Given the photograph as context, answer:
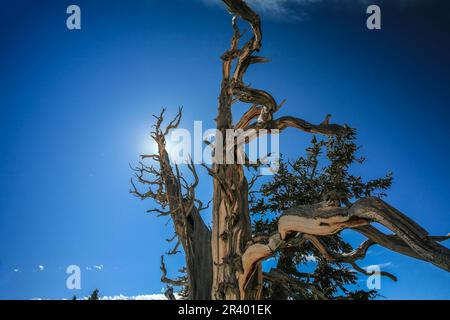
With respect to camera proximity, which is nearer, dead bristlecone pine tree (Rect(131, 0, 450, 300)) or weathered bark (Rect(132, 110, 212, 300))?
dead bristlecone pine tree (Rect(131, 0, 450, 300))

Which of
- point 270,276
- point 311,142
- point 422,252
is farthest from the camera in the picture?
point 311,142

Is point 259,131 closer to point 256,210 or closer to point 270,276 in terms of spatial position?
point 270,276

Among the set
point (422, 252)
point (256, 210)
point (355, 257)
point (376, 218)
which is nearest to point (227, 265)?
point (355, 257)

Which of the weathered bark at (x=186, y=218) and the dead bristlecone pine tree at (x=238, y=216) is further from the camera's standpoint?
the weathered bark at (x=186, y=218)

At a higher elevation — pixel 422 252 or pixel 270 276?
pixel 422 252

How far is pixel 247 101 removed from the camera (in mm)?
5910
